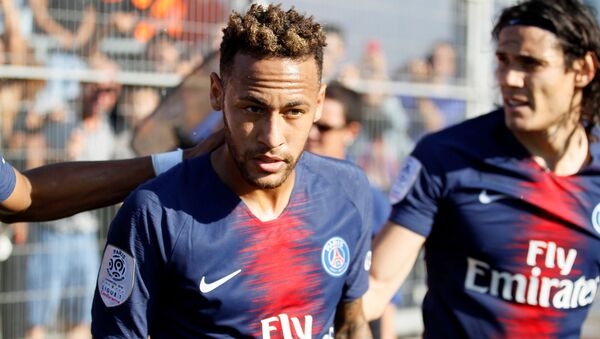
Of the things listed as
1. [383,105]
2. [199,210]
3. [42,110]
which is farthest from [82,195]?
[383,105]

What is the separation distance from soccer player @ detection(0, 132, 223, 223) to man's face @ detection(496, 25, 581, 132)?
1308 mm

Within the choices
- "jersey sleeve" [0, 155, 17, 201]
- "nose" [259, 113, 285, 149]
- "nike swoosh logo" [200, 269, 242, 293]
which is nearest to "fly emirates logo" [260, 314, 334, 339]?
"nike swoosh logo" [200, 269, 242, 293]

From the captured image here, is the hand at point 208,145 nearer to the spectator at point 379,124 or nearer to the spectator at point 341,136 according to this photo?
the spectator at point 341,136

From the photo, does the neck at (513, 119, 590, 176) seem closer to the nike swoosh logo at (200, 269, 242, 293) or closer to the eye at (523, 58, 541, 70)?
the eye at (523, 58, 541, 70)

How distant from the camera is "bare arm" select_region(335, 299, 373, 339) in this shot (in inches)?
129

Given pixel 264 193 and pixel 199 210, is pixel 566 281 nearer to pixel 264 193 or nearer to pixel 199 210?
pixel 264 193

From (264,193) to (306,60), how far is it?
18.3 inches

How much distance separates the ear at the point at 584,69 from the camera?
399 centimetres

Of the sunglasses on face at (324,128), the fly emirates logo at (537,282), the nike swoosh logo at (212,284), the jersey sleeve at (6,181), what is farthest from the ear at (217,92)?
the sunglasses on face at (324,128)

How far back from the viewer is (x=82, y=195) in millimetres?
3188

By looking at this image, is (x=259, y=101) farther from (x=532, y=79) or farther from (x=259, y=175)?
(x=532, y=79)

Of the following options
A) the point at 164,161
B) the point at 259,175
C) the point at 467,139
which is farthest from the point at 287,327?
the point at 467,139

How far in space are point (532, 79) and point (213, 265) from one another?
172 centimetres

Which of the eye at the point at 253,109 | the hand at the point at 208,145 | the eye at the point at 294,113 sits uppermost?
the eye at the point at 253,109
